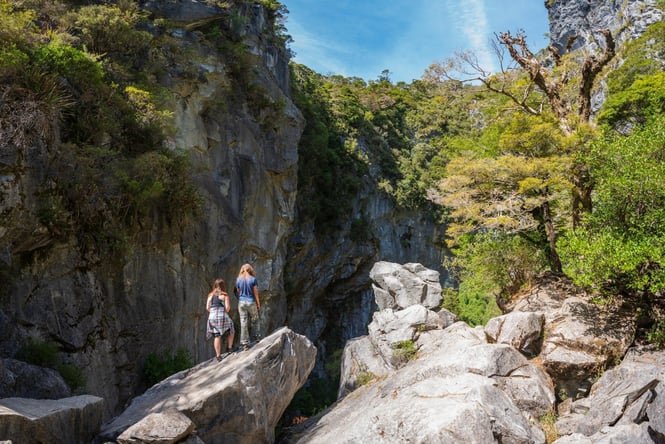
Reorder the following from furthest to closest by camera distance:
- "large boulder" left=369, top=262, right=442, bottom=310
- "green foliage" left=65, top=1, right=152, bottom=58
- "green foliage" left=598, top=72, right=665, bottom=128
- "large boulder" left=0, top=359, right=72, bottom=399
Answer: "green foliage" left=598, top=72, right=665, bottom=128
"large boulder" left=369, top=262, right=442, bottom=310
"green foliage" left=65, top=1, right=152, bottom=58
"large boulder" left=0, top=359, right=72, bottom=399

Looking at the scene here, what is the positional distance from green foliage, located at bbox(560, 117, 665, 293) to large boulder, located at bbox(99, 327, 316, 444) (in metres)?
6.01

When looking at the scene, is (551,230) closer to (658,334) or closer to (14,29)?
(658,334)

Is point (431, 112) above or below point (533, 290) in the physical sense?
above

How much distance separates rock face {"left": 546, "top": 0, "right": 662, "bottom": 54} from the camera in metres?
33.0

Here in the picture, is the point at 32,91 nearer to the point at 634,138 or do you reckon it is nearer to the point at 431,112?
the point at 634,138

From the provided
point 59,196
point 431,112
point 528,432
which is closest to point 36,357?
point 59,196

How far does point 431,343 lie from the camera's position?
11.8m

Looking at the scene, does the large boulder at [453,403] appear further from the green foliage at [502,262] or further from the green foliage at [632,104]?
the green foliage at [632,104]

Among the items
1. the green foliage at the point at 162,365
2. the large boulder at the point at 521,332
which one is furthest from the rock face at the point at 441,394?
the green foliage at the point at 162,365

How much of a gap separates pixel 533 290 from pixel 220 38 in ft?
43.5

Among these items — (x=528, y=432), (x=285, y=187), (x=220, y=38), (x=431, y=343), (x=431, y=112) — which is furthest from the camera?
(x=431, y=112)

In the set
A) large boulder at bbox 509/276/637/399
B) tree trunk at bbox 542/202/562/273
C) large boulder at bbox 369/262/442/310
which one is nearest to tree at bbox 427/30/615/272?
tree trunk at bbox 542/202/562/273

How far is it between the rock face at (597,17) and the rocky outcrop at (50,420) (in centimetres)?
3488

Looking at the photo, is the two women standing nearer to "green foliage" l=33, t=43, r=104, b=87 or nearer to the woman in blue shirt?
the woman in blue shirt
